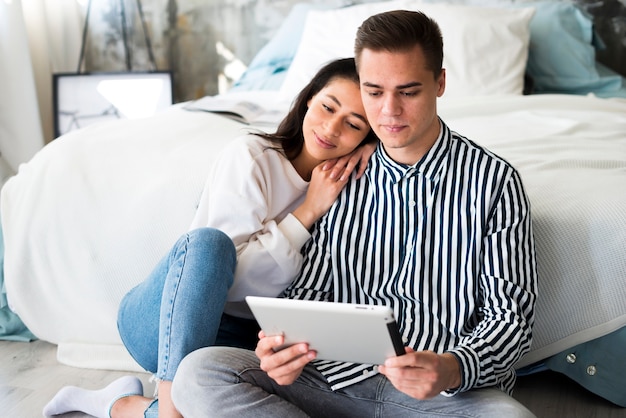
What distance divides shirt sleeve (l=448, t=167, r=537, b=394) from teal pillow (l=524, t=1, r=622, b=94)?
182 cm

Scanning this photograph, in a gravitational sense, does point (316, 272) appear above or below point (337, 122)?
below

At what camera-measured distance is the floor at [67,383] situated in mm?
1684

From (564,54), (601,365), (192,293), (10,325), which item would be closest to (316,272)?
(192,293)

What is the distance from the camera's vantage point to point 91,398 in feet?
5.67

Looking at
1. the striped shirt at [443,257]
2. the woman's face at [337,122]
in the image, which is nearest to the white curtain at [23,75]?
the woman's face at [337,122]

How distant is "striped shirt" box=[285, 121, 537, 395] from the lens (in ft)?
4.23

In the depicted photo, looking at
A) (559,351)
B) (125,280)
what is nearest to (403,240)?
(559,351)

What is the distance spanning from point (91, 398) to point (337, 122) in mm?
811

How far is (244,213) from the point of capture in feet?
4.99

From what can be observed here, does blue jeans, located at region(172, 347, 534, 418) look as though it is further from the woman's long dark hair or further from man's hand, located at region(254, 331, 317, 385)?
the woman's long dark hair

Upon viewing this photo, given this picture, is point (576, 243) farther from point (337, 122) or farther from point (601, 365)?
point (337, 122)

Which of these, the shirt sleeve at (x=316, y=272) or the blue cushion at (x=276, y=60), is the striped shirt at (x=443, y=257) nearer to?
the shirt sleeve at (x=316, y=272)

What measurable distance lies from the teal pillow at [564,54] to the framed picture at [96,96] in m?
1.74

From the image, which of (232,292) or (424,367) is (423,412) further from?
(232,292)
